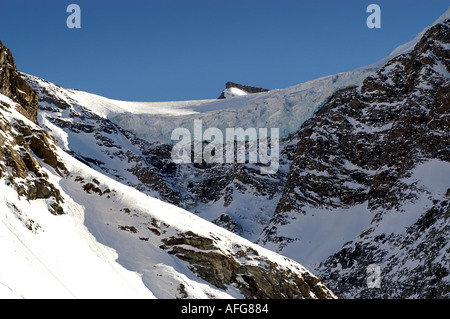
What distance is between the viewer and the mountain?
249 feet

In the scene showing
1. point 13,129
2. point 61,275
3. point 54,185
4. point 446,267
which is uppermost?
point 13,129

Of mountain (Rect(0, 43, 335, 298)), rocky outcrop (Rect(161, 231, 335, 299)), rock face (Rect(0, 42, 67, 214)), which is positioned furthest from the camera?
rocky outcrop (Rect(161, 231, 335, 299))

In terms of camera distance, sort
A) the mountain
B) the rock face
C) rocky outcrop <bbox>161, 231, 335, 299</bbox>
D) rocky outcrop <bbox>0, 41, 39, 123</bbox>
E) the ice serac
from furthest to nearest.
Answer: the ice serac
rocky outcrop <bbox>0, 41, 39, 123</bbox>
rocky outcrop <bbox>161, 231, 335, 299</bbox>
the rock face
the mountain

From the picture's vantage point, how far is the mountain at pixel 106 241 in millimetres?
75812

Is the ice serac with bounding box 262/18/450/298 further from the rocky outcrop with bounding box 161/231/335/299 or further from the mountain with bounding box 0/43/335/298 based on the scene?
the mountain with bounding box 0/43/335/298

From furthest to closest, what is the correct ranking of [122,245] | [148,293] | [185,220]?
[185,220]
[122,245]
[148,293]

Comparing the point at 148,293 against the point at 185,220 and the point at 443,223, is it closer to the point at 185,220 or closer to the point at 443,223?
the point at 185,220

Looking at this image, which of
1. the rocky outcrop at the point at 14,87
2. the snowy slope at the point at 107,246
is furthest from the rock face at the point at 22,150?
the snowy slope at the point at 107,246

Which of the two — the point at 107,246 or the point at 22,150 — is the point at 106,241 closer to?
the point at 107,246

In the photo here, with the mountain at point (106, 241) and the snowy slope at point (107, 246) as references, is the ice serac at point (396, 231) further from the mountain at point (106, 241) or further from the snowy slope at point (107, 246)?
the snowy slope at point (107, 246)

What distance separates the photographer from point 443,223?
14825cm

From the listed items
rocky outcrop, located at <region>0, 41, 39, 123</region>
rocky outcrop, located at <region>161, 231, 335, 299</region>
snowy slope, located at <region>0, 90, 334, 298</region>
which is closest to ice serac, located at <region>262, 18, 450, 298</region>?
rocky outcrop, located at <region>161, 231, 335, 299</region>
